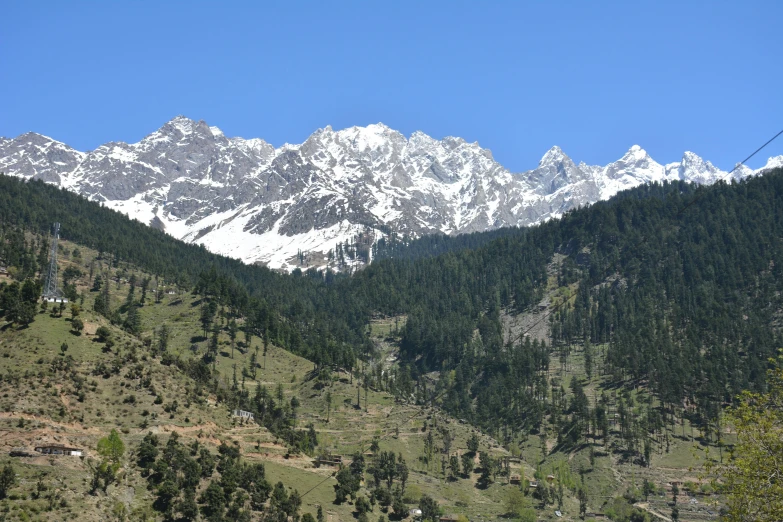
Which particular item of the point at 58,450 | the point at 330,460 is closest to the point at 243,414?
the point at 330,460

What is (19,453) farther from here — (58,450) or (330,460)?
(330,460)

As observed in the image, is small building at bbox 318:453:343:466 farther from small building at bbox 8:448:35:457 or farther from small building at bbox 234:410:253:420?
small building at bbox 8:448:35:457

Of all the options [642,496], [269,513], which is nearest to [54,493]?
[269,513]

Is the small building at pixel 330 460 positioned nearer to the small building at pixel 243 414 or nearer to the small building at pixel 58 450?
the small building at pixel 243 414

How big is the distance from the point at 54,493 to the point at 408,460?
9536 centimetres

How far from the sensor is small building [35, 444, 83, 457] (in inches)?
3725

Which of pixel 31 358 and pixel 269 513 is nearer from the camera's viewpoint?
pixel 269 513

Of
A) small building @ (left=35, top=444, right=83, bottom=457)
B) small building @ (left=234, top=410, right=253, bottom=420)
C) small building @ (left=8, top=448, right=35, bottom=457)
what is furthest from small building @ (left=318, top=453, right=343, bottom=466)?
Answer: small building @ (left=8, top=448, right=35, bottom=457)

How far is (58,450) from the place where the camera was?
95.8m

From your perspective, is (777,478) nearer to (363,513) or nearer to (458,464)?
(363,513)

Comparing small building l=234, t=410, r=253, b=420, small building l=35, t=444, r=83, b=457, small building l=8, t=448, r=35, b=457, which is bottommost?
small building l=8, t=448, r=35, b=457

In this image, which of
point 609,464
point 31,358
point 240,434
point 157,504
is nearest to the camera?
point 157,504

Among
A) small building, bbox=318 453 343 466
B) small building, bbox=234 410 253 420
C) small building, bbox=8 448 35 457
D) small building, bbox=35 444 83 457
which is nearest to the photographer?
small building, bbox=8 448 35 457

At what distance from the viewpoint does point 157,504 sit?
94.0 meters
